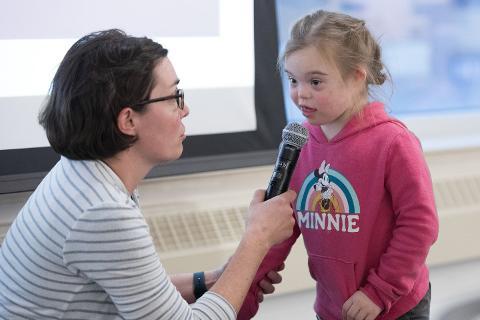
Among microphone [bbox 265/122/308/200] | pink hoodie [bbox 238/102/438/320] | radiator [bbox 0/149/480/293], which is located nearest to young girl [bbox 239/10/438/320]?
pink hoodie [bbox 238/102/438/320]

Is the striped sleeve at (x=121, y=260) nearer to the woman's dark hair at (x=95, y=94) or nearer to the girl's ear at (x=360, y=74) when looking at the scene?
the woman's dark hair at (x=95, y=94)

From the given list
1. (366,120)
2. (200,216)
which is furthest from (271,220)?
(200,216)

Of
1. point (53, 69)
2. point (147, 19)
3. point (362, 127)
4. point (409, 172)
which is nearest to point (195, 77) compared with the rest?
point (147, 19)

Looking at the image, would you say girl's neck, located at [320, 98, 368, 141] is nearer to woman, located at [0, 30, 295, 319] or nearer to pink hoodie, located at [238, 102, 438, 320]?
pink hoodie, located at [238, 102, 438, 320]

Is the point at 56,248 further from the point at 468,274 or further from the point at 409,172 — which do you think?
the point at 468,274

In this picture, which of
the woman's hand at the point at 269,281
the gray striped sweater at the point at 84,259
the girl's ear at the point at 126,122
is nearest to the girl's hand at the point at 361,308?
the woman's hand at the point at 269,281

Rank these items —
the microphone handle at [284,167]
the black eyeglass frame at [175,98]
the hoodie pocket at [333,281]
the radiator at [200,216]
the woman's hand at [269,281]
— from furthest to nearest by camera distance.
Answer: the radiator at [200,216] → the woman's hand at [269,281] → the hoodie pocket at [333,281] → the microphone handle at [284,167] → the black eyeglass frame at [175,98]

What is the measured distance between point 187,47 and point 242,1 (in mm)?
278

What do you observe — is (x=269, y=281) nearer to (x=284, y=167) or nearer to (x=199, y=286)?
(x=199, y=286)

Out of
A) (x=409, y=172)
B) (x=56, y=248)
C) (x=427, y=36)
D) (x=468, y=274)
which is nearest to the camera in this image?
(x=56, y=248)

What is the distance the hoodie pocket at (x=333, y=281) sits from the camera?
61.3 inches

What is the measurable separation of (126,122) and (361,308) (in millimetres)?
711

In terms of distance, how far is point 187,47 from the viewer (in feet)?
7.51

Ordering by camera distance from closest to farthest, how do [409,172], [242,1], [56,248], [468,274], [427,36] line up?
[56,248], [409,172], [242,1], [468,274], [427,36]
